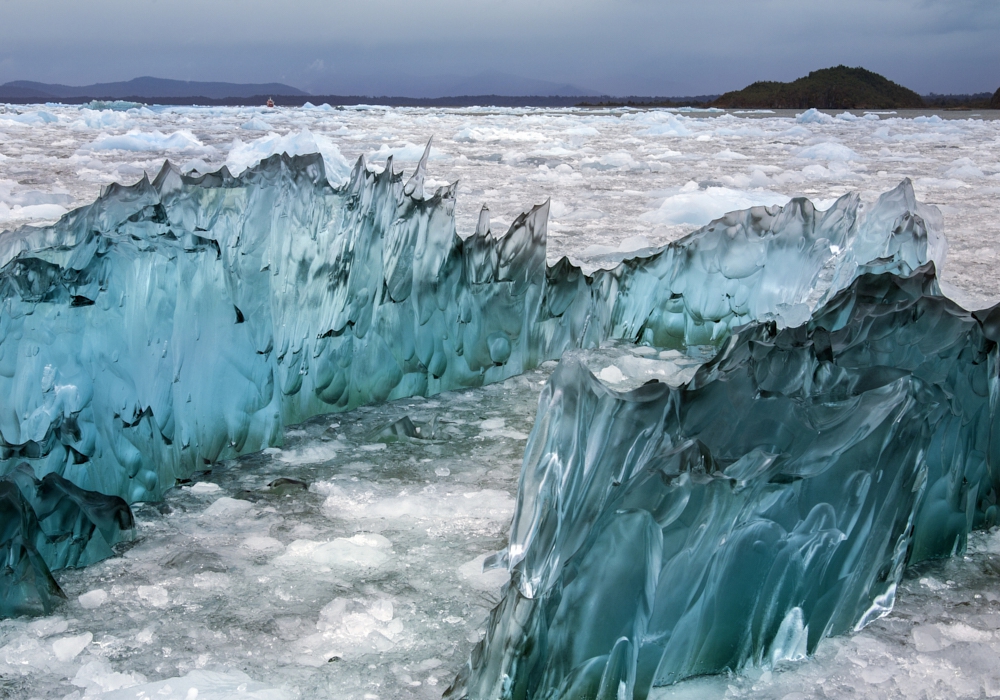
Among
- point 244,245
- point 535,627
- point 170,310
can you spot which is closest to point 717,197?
point 244,245

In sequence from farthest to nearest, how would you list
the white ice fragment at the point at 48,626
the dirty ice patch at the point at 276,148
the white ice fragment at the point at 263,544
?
1. the dirty ice patch at the point at 276,148
2. the white ice fragment at the point at 263,544
3. the white ice fragment at the point at 48,626

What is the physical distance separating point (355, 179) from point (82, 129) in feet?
47.0

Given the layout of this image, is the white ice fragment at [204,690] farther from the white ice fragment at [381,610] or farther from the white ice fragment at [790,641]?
the white ice fragment at [790,641]

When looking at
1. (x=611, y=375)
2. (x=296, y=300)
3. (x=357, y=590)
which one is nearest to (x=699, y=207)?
(x=611, y=375)

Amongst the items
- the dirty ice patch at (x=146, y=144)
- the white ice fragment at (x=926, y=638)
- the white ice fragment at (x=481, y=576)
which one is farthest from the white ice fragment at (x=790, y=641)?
the dirty ice patch at (x=146, y=144)

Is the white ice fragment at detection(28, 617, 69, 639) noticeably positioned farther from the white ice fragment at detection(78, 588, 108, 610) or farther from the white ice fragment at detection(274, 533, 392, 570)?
the white ice fragment at detection(274, 533, 392, 570)

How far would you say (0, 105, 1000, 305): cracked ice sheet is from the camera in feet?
15.8

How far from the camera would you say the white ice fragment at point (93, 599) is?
1324 millimetres

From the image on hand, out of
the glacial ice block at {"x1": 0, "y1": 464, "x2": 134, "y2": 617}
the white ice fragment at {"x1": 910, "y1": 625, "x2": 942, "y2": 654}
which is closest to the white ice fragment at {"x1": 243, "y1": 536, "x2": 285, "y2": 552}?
the glacial ice block at {"x1": 0, "y1": 464, "x2": 134, "y2": 617}

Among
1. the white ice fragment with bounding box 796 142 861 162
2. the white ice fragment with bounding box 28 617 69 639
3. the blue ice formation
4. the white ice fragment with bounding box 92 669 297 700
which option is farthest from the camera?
the white ice fragment with bounding box 796 142 861 162

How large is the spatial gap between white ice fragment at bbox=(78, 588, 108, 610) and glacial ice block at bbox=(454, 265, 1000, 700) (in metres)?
0.62

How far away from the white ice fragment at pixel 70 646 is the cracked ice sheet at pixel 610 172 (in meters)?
2.97

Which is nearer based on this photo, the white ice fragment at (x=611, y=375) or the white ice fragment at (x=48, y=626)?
the white ice fragment at (x=48, y=626)

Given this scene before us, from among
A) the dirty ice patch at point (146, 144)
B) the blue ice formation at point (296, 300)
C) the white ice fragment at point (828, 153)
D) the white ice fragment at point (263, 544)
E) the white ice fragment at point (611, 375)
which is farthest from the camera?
the dirty ice patch at point (146, 144)
